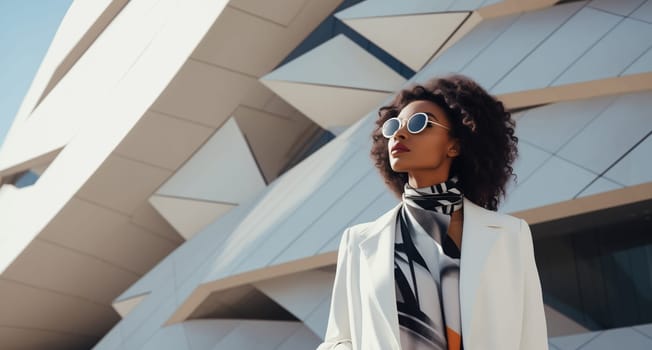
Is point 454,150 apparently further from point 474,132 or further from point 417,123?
point 417,123

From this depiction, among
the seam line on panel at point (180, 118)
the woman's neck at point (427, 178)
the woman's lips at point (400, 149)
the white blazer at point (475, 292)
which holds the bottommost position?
the white blazer at point (475, 292)

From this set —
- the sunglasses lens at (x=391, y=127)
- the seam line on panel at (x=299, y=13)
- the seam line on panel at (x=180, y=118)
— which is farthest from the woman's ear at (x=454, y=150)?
the seam line on panel at (x=180, y=118)

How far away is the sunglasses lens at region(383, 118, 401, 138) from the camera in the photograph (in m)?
3.11

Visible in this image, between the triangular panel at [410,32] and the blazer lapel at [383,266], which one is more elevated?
the triangular panel at [410,32]

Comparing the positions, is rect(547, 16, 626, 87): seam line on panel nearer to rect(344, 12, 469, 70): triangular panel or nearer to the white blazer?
rect(344, 12, 469, 70): triangular panel

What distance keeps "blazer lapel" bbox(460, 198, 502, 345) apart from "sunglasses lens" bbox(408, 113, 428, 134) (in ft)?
1.08

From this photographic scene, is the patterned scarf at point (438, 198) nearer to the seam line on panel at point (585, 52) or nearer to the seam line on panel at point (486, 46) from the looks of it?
the seam line on panel at point (585, 52)

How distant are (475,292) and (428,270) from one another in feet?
0.69

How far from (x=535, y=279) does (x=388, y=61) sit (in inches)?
368

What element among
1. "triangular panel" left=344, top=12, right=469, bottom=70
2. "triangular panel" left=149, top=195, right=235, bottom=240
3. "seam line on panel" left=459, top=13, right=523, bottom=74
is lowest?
"seam line on panel" left=459, top=13, right=523, bottom=74

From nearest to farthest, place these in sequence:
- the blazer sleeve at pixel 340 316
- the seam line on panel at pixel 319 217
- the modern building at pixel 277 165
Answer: the blazer sleeve at pixel 340 316 → the modern building at pixel 277 165 → the seam line on panel at pixel 319 217

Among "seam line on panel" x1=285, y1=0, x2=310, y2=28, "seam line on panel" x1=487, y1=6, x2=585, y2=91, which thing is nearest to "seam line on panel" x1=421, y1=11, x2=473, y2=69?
"seam line on panel" x1=487, y1=6, x2=585, y2=91

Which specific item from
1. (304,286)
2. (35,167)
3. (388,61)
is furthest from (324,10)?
(35,167)

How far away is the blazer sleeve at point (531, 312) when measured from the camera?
2781mm
